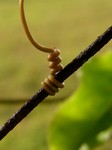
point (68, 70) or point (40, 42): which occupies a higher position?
point (40, 42)

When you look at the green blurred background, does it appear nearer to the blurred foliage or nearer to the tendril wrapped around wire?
the blurred foliage

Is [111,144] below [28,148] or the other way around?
below

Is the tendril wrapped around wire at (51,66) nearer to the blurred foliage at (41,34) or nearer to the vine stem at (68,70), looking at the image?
the vine stem at (68,70)

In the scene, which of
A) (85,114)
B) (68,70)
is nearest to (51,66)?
(68,70)

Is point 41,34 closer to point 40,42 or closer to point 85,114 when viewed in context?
point 40,42

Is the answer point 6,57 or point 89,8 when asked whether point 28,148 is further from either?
point 89,8

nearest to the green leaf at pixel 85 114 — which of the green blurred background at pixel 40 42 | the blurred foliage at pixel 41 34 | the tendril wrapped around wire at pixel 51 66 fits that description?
the tendril wrapped around wire at pixel 51 66

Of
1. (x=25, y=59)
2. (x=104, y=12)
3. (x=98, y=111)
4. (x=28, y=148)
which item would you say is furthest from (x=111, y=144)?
(x=104, y=12)
